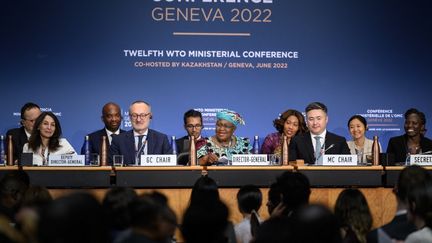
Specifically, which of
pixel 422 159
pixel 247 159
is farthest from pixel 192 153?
pixel 422 159

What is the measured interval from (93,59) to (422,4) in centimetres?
369

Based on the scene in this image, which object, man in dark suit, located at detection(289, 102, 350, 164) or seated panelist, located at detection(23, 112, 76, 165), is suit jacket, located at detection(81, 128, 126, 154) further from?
man in dark suit, located at detection(289, 102, 350, 164)

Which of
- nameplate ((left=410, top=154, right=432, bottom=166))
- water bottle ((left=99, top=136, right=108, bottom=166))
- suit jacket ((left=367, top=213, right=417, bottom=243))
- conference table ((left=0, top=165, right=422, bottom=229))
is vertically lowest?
suit jacket ((left=367, top=213, right=417, bottom=243))

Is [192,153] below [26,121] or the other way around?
below

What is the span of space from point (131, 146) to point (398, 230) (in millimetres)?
3663

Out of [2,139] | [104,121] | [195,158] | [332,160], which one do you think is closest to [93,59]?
[104,121]

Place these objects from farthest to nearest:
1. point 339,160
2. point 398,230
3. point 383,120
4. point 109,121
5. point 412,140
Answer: point 383,120, point 109,121, point 412,140, point 339,160, point 398,230

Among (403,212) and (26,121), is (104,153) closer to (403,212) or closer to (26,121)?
(26,121)

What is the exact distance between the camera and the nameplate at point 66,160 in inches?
241

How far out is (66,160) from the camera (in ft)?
20.1

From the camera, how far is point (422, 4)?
8.70 metres

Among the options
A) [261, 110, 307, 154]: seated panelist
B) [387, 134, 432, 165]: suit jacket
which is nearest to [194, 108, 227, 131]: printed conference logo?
[261, 110, 307, 154]: seated panelist

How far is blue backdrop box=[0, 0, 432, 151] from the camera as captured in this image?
8.45m

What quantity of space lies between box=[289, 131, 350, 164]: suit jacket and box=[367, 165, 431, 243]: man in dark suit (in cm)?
310
